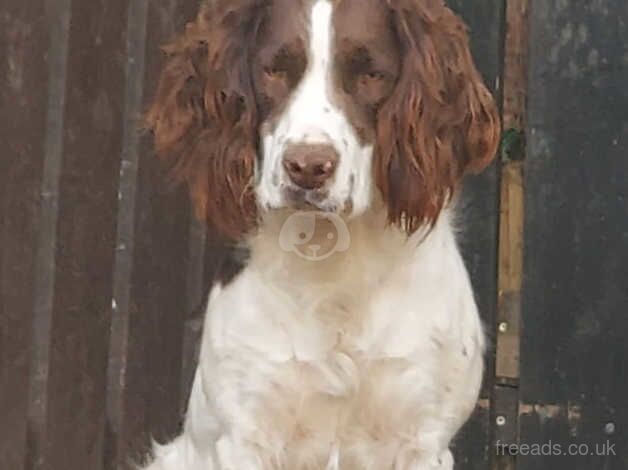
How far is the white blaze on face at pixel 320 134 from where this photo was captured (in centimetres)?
291

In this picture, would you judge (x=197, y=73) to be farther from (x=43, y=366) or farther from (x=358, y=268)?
(x=43, y=366)

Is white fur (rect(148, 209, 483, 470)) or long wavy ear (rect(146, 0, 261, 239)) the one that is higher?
long wavy ear (rect(146, 0, 261, 239))

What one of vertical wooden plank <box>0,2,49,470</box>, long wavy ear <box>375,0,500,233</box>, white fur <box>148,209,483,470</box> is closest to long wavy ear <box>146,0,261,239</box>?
white fur <box>148,209,483,470</box>

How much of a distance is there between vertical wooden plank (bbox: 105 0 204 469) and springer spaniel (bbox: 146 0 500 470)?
42.9 inches

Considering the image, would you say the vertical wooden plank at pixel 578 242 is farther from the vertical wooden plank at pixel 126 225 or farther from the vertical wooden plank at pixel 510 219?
the vertical wooden plank at pixel 126 225

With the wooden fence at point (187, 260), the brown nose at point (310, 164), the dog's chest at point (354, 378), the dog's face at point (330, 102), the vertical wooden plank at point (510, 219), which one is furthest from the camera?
the vertical wooden plank at point (510, 219)

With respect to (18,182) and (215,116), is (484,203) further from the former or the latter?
(215,116)

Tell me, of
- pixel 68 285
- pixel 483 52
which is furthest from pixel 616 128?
pixel 68 285

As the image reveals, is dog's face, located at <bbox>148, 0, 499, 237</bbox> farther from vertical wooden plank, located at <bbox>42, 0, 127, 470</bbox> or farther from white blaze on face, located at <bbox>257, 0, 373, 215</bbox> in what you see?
vertical wooden plank, located at <bbox>42, 0, 127, 470</bbox>

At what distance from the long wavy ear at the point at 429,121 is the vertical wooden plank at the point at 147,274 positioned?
1.38 m

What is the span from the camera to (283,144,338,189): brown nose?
113 inches

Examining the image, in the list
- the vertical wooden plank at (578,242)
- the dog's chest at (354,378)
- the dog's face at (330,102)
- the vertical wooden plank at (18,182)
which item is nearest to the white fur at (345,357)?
the dog's chest at (354,378)

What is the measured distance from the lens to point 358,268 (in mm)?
3262

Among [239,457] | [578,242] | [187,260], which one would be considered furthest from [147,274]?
[239,457]
